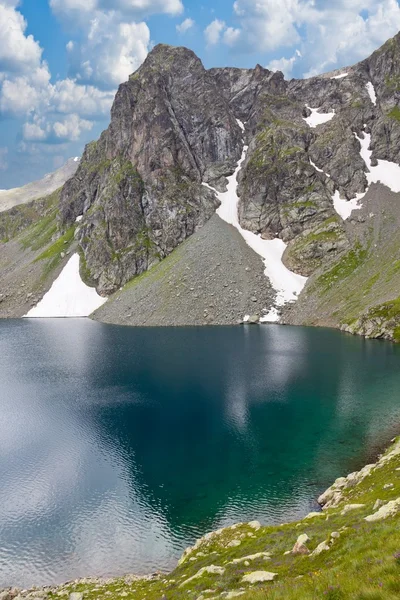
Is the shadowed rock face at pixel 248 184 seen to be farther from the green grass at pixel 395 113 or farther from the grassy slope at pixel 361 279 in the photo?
the grassy slope at pixel 361 279

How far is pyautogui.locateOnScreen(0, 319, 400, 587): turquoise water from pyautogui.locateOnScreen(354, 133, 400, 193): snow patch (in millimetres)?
93761

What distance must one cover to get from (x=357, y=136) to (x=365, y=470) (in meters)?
183

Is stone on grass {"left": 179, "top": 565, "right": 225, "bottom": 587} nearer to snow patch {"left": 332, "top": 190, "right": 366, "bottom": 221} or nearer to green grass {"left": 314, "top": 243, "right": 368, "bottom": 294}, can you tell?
green grass {"left": 314, "top": 243, "right": 368, "bottom": 294}

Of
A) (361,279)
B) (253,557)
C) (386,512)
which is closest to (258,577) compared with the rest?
(253,557)

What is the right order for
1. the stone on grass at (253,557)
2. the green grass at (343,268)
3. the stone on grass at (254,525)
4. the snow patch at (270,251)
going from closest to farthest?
the stone on grass at (253,557) < the stone on grass at (254,525) < the green grass at (343,268) < the snow patch at (270,251)

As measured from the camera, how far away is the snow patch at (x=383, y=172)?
16538 centimetres

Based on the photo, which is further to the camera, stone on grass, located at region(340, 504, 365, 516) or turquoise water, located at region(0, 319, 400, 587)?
turquoise water, located at region(0, 319, 400, 587)

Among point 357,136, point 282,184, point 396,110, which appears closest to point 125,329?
point 282,184

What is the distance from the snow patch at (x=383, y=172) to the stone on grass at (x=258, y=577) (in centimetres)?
16626

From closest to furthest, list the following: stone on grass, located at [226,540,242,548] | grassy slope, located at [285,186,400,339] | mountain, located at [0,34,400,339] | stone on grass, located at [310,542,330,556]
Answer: stone on grass, located at [310,542,330,556], stone on grass, located at [226,540,242,548], grassy slope, located at [285,186,400,339], mountain, located at [0,34,400,339]

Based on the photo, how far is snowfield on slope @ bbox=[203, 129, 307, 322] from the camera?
140 metres

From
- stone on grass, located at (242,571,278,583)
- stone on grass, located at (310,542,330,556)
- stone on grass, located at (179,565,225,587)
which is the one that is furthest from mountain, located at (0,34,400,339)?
stone on grass, located at (242,571,278,583)

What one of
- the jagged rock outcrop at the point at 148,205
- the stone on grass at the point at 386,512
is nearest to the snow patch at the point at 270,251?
the jagged rock outcrop at the point at 148,205

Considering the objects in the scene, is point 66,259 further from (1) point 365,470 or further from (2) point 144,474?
(1) point 365,470
